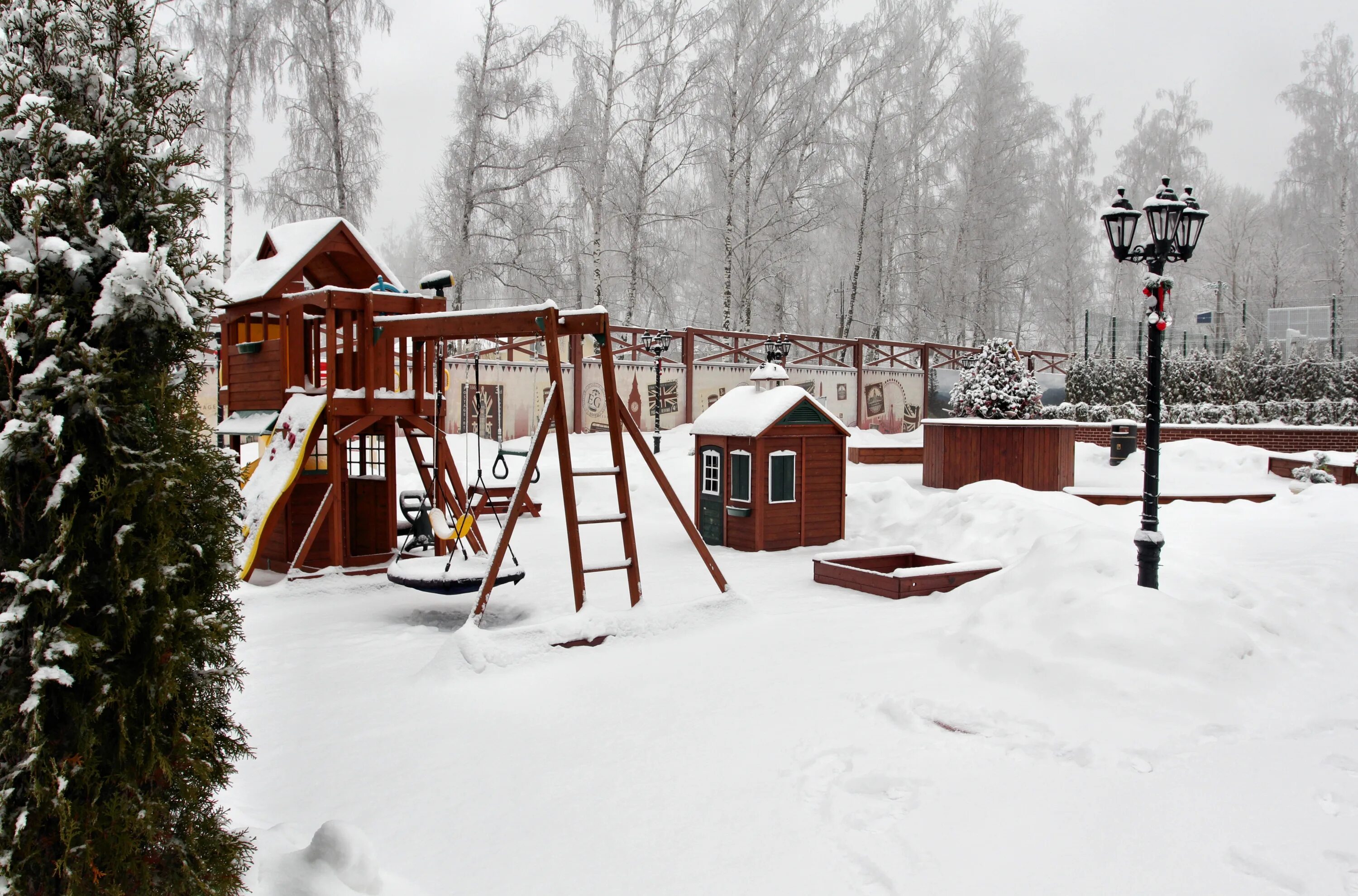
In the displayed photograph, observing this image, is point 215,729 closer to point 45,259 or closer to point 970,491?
point 45,259

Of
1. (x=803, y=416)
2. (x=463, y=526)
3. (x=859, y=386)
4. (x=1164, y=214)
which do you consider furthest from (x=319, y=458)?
(x=859, y=386)

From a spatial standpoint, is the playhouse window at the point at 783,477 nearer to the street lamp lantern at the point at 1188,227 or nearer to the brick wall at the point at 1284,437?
the street lamp lantern at the point at 1188,227

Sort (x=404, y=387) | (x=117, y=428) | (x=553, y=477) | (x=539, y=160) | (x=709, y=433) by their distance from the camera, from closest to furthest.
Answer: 1. (x=117, y=428)
2. (x=404, y=387)
3. (x=709, y=433)
4. (x=553, y=477)
5. (x=539, y=160)

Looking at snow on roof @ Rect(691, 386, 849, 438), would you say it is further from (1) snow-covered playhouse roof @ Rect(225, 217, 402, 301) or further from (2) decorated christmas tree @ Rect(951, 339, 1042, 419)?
(2) decorated christmas tree @ Rect(951, 339, 1042, 419)

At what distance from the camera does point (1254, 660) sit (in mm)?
6004

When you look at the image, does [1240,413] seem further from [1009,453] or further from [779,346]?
[779,346]

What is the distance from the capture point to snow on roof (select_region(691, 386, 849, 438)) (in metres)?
11.6

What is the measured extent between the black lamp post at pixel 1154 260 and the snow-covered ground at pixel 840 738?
0.34 m

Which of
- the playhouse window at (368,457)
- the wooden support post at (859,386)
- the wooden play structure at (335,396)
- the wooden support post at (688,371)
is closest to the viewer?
the wooden play structure at (335,396)

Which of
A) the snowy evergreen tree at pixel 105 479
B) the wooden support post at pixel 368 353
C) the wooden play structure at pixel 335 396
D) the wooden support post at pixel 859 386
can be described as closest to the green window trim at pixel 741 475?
the wooden play structure at pixel 335 396

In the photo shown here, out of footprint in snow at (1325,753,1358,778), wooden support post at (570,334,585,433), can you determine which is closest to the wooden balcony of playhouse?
footprint in snow at (1325,753,1358,778)

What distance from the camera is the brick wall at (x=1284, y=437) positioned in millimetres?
18469

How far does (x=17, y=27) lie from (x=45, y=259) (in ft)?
2.47

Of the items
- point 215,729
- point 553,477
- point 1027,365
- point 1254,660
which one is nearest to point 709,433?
point 553,477
